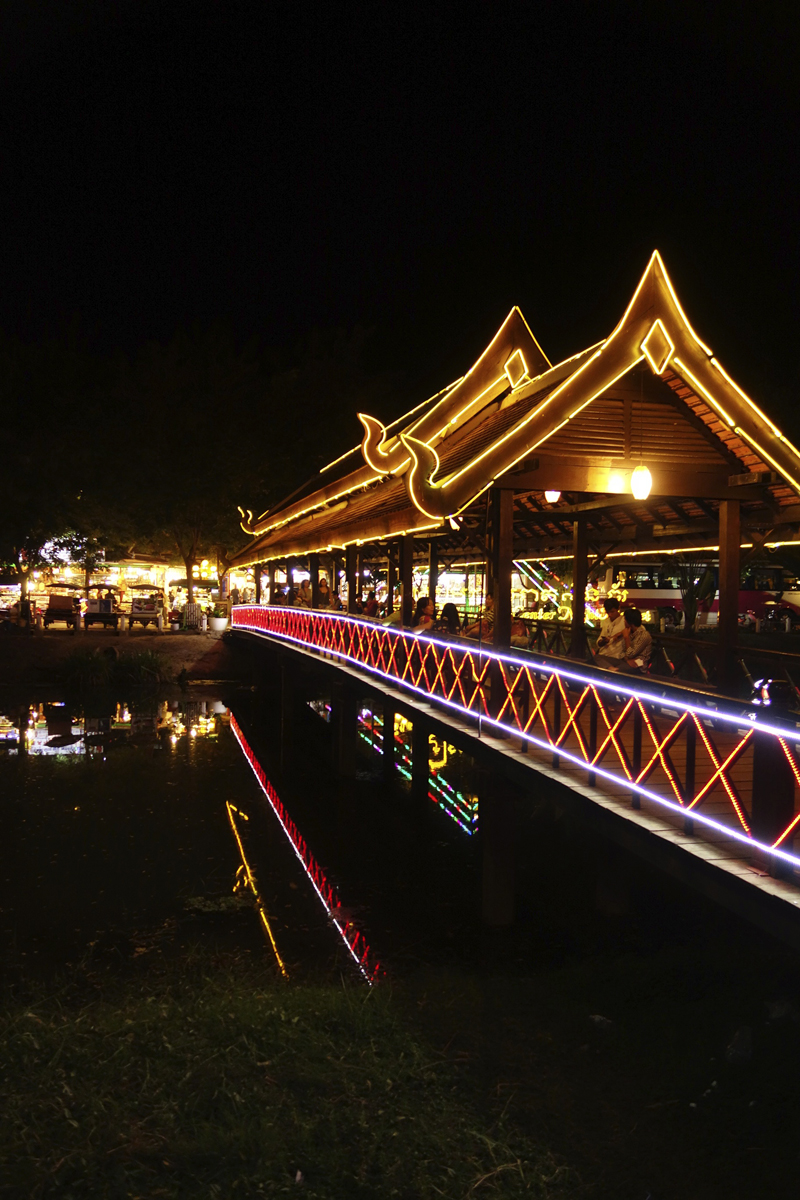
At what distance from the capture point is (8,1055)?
7160mm

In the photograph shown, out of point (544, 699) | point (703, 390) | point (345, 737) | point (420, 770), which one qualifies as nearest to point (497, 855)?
point (544, 699)

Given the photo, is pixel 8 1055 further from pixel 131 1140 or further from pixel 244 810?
pixel 244 810

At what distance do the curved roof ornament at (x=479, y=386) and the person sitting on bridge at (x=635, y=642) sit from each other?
4.39 m

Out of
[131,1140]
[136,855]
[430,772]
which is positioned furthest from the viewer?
[430,772]

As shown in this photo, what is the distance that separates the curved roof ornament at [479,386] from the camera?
47.5 ft

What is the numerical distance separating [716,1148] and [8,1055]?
204 inches

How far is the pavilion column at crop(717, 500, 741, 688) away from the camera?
1034 centimetres

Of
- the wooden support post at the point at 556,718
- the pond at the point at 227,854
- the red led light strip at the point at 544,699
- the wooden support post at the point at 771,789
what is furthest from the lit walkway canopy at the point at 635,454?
the wooden support post at the point at 771,789

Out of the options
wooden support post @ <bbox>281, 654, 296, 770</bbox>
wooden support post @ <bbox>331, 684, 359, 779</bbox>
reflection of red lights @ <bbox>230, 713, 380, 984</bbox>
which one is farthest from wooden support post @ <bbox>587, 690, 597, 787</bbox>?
wooden support post @ <bbox>281, 654, 296, 770</bbox>

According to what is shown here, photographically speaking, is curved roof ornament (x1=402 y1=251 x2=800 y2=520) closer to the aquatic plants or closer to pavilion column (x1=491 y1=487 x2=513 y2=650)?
pavilion column (x1=491 y1=487 x2=513 y2=650)

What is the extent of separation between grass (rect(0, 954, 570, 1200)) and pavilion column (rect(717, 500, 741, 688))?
5.03 metres

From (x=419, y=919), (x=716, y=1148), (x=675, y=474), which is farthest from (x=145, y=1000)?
(x=675, y=474)

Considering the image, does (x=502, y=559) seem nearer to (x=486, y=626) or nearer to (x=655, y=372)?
(x=655, y=372)

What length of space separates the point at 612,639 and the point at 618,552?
260cm
